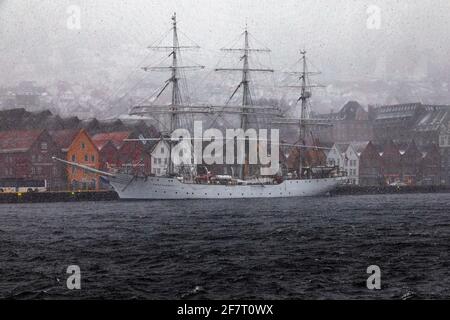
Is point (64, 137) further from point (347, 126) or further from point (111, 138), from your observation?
point (347, 126)

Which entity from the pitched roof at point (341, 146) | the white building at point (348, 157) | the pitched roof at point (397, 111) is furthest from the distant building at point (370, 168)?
the pitched roof at point (397, 111)

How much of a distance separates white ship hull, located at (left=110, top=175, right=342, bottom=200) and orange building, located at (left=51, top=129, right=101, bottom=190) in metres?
1.88

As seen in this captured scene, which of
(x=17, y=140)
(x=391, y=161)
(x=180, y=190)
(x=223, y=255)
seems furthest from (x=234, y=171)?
(x=223, y=255)

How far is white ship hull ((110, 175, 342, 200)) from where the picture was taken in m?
34.6

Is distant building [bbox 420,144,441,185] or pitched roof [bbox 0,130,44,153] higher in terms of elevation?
pitched roof [bbox 0,130,44,153]

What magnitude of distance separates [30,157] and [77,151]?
243cm

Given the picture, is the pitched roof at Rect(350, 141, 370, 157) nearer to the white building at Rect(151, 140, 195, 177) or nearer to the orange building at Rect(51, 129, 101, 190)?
the white building at Rect(151, 140, 195, 177)

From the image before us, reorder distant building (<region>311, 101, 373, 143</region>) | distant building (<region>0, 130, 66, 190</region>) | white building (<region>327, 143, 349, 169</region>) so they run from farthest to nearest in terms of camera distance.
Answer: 1. white building (<region>327, 143, 349, 169</region>)
2. distant building (<region>311, 101, 373, 143</region>)
3. distant building (<region>0, 130, 66, 190</region>)

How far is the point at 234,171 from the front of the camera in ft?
127

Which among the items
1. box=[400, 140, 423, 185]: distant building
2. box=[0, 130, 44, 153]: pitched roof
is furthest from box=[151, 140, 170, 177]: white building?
box=[400, 140, 423, 185]: distant building

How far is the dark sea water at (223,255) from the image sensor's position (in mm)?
11922

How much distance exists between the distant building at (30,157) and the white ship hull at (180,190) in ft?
12.1
